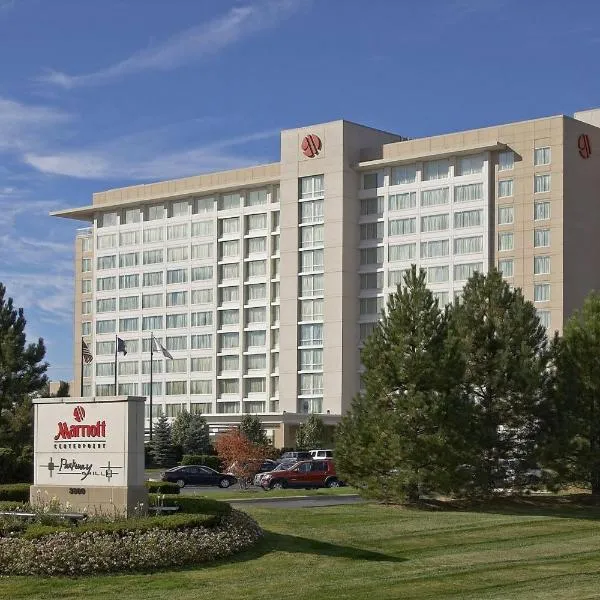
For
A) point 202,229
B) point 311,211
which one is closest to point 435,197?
point 311,211

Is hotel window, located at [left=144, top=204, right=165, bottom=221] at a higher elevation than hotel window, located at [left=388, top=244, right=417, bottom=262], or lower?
higher

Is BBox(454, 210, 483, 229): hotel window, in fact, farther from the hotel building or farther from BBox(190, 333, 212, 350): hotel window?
BBox(190, 333, 212, 350): hotel window

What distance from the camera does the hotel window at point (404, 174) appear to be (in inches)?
4395

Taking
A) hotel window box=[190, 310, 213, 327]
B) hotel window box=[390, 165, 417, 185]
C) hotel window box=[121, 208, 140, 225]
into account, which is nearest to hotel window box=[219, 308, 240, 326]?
hotel window box=[190, 310, 213, 327]

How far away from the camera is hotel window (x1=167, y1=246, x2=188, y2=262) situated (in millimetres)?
127938

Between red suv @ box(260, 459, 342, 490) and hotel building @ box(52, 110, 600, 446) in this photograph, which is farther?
hotel building @ box(52, 110, 600, 446)

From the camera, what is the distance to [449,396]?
40.7 meters

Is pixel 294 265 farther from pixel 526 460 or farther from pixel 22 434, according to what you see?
pixel 526 460

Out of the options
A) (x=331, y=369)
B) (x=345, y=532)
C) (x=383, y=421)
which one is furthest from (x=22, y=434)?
(x=331, y=369)

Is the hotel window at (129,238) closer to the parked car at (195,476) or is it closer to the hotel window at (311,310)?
the hotel window at (311,310)

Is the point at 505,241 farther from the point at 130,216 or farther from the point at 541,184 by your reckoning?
the point at 130,216

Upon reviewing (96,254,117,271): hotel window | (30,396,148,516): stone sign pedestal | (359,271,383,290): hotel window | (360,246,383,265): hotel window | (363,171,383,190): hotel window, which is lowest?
(30,396,148,516): stone sign pedestal

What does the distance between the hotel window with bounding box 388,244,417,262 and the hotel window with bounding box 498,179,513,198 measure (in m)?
9.66

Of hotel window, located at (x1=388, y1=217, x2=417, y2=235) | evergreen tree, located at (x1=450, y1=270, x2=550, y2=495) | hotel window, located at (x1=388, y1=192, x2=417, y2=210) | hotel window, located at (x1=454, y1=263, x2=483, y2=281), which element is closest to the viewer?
evergreen tree, located at (x1=450, y1=270, x2=550, y2=495)
